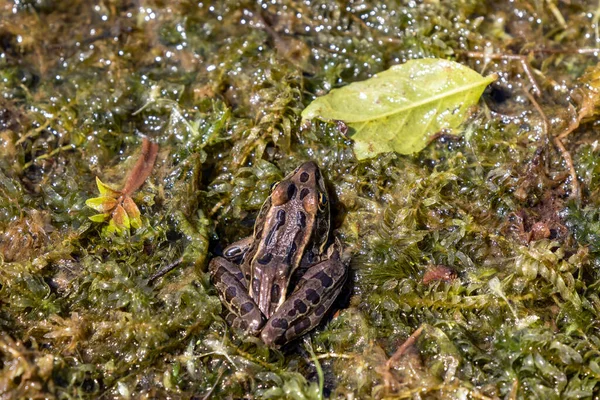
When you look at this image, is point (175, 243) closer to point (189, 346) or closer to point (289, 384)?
point (189, 346)

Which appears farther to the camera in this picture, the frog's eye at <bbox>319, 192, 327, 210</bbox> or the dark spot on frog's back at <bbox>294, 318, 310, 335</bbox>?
the frog's eye at <bbox>319, 192, 327, 210</bbox>

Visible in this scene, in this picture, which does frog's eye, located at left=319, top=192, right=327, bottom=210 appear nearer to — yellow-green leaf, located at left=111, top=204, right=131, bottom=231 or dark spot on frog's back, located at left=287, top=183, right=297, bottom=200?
dark spot on frog's back, located at left=287, top=183, right=297, bottom=200

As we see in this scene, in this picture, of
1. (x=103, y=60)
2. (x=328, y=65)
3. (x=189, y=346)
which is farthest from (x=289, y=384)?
(x=103, y=60)

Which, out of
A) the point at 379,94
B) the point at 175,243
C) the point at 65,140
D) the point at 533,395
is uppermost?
the point at 379,94

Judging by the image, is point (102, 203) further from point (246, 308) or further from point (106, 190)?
point (246, 308)

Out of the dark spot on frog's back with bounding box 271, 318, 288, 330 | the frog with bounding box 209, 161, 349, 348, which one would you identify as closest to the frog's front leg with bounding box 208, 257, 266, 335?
the frog with bounding box 209, 161, 349, 348

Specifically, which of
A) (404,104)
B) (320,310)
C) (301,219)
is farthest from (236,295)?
(404,104)

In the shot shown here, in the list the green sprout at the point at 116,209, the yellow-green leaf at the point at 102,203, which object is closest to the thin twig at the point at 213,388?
the green sprout at the point at 116,209

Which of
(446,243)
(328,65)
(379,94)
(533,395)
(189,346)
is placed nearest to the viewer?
(533,395)
